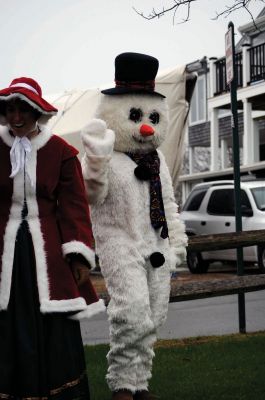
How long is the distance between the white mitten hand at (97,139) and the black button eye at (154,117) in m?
0.54

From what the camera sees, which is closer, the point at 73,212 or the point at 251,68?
the point at 73,212

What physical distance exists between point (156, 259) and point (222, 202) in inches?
516

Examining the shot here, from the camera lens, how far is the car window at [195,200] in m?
20.1

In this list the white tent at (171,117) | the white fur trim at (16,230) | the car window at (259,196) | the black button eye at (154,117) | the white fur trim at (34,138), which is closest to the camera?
the white fur trim at (16,230)

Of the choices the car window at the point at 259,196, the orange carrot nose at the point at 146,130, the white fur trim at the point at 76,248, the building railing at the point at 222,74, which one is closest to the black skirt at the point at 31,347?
the white fur trim at the point at 76,248

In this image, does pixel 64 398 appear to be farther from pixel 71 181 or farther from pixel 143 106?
pixel 143 106

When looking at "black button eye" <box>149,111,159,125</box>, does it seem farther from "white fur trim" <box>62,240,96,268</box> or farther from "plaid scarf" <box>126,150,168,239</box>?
"white fur trim" <box>62,240,96,268</box>

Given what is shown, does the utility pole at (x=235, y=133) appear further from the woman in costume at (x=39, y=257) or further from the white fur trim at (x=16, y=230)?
the white fur trim at (x=16, y=230)

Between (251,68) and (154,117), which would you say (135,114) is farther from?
(251,68)

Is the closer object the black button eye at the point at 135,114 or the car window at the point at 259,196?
the black button eye at the point at 135,114

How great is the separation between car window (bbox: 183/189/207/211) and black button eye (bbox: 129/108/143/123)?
1345cm

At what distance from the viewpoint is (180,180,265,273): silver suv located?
17.9 m

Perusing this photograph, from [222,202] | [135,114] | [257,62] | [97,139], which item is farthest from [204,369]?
[257,62]

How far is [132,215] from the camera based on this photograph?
639cm
